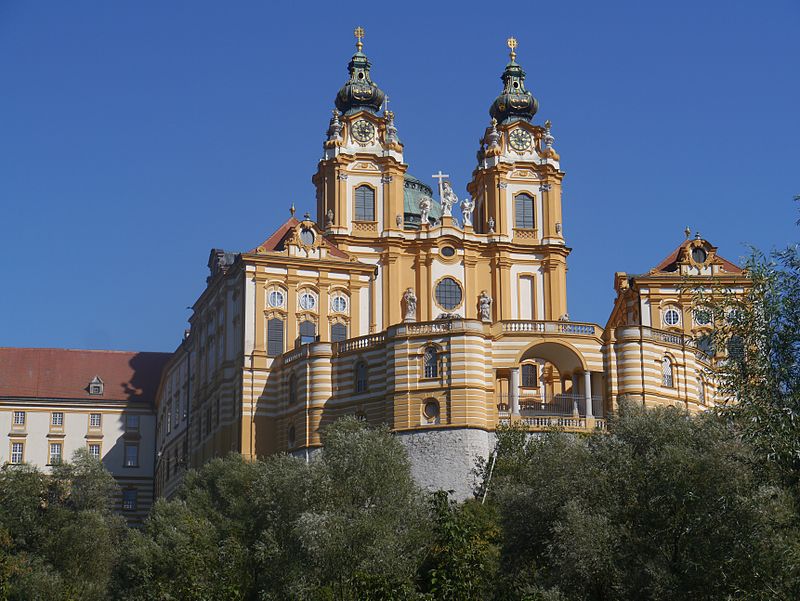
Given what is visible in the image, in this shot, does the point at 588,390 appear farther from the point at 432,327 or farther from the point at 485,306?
the point at 485,306

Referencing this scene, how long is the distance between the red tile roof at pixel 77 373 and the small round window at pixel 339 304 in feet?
86.8

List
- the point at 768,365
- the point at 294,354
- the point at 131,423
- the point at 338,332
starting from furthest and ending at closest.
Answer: the point at 131,423 → the point at 338,332 → the point at 294,354 → the point at 768,365

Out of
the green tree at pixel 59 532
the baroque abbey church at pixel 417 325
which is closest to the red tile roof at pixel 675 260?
the baroque abbey church at pixel 417 325

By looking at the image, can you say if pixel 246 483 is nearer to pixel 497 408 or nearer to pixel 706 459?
pixel 497 408

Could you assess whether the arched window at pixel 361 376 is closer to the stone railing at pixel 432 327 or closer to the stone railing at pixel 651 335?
the stone railing at pixel 432 327

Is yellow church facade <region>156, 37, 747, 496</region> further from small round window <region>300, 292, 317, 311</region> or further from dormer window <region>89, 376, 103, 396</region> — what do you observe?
dormer window <region>89, 376, 103, 396</region>

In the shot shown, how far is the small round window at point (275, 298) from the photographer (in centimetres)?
8594

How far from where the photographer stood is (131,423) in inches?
4242

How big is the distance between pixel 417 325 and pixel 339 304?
12.6m

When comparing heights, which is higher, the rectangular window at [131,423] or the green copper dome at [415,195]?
the green copper dome at [415,195]

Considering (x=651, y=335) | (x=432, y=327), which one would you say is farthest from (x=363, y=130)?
(x=651, y=335)

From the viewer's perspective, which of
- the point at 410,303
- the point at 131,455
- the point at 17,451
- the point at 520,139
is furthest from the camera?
the point at 131,455

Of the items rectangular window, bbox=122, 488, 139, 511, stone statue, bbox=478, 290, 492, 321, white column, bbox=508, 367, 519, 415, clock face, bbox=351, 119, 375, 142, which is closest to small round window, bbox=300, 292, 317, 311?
stone statue, bbox=478, 290, 492, 321

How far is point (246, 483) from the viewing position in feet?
233
